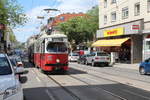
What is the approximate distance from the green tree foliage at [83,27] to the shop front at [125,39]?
19772mm

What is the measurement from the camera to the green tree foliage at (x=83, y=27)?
69.6m

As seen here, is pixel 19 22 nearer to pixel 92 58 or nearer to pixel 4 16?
Result: pixel 4 16

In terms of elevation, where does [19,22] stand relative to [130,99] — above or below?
above

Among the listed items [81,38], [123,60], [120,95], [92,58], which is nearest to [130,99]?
[120,95]

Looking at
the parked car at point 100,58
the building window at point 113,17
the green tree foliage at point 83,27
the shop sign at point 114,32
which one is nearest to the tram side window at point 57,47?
the parked car at point 100,58

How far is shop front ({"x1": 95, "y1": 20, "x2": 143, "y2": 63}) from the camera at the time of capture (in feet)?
123

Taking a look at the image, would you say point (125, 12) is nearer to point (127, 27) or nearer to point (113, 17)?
A: point (127, 27)

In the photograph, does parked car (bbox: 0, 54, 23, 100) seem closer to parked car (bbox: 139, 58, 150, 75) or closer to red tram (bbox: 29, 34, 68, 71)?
red tram (bbox: 29, 34, 68, 71)

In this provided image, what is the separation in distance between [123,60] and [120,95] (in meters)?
32.6

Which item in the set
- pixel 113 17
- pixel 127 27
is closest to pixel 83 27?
pixel 113 17

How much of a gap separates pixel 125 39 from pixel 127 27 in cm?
158

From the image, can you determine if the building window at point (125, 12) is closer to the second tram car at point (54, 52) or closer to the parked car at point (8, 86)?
the second tram car at point (54, 52)

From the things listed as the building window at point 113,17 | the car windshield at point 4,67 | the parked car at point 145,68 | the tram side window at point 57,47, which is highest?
the building window at point 113,17

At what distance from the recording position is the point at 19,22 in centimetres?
3791
